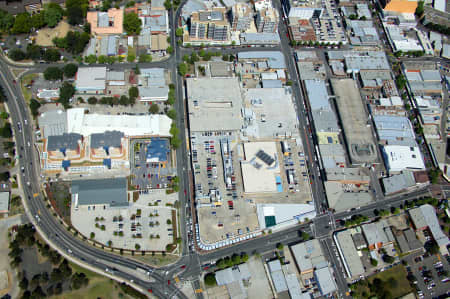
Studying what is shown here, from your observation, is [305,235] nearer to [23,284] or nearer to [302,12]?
[23,284]

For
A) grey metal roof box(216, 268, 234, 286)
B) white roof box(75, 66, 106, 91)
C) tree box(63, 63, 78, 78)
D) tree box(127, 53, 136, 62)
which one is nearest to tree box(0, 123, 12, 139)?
white roof box(75, 66, 106, 91)

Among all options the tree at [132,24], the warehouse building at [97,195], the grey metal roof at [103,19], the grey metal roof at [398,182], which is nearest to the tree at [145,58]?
the tree at [132,24]

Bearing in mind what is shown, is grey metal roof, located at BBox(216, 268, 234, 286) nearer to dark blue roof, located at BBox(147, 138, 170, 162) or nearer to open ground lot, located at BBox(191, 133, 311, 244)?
open ground lot, located at BBox(191, 133, 311, 244)

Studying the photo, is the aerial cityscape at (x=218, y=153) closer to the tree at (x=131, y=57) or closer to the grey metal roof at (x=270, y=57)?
the grey metal roof at (x=270, y=57)

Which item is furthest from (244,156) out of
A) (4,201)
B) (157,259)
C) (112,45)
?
(4,201)

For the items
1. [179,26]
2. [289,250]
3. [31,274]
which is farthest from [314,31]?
[31,274]
